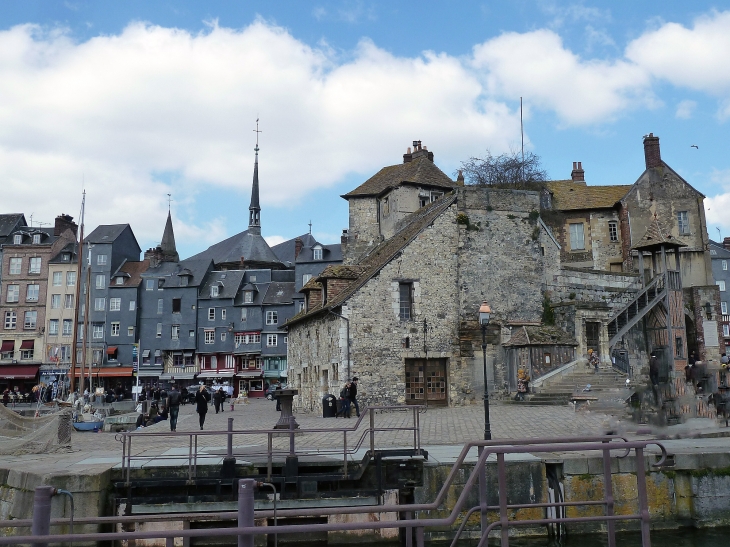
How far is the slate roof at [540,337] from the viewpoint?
25.1 meters

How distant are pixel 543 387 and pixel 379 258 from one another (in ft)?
28.9

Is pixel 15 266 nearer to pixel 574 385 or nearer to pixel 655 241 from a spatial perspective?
pixel 574 385

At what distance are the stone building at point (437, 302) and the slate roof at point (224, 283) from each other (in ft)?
115

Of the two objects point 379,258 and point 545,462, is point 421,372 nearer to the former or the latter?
point 379,258

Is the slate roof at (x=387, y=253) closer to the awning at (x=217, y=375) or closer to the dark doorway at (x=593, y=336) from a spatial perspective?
the dark doorway at (x=593, y=336)

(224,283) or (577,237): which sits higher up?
(224,283)

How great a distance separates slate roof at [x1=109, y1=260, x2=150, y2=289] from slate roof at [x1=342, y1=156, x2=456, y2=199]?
32.5m

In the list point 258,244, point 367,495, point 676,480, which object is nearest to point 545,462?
point 676,480

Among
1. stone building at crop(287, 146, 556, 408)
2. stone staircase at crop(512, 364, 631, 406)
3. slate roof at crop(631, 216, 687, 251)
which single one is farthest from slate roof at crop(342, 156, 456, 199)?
stone staircase at crop(512, 364, 631, 406)

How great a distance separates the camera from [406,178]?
3603 cm

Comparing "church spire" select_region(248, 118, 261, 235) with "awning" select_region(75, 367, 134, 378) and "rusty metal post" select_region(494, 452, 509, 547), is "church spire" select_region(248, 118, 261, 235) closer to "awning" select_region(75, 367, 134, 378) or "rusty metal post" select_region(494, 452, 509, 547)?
"awning" select_region(75, 367, 134, 378)

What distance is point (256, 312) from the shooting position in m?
61.5

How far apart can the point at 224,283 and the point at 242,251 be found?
9680mm

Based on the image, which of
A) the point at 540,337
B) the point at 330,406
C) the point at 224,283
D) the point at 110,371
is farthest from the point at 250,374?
the point at 540,337
